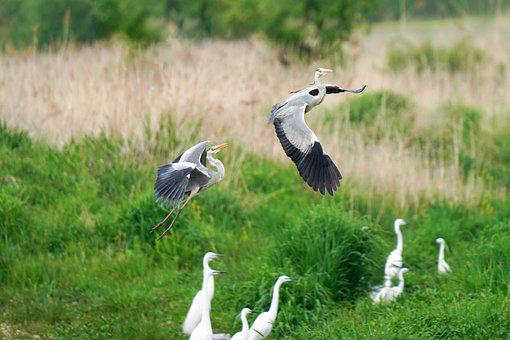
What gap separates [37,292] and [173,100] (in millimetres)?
A: 3093

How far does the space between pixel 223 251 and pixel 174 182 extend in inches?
139

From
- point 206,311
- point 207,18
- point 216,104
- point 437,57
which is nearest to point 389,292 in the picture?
Result: point 206,311

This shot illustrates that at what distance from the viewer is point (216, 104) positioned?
998 cm

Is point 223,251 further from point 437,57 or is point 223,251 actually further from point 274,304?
point 437,57

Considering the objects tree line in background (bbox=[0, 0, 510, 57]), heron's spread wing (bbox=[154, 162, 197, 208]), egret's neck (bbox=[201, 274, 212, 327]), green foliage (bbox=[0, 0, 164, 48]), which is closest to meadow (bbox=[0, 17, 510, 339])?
egret's neck (bbox=[201, 274, 212, 327])

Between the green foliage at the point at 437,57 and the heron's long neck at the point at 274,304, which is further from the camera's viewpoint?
the green foliage at the point at 437,57

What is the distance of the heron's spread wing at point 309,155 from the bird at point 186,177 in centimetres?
33

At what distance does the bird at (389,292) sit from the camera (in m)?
6.83

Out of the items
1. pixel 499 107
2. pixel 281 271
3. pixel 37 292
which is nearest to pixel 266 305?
pixel 281 271

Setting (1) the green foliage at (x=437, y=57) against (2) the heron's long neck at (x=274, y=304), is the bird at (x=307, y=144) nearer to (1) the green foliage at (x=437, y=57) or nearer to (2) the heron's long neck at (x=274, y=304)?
(2) the heron's long neck at (x=274, y=304)

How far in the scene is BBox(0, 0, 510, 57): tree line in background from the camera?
15172mm

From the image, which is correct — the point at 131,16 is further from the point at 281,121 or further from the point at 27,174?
the point at 281,121

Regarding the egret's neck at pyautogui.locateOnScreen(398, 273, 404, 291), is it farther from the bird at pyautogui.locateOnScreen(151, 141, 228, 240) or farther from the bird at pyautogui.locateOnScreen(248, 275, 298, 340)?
the bird at pyautogui.locateOnScreen(151, 141, 228, 240)

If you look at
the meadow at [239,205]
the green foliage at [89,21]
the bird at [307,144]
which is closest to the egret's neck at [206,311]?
the meadow at [239,205]
